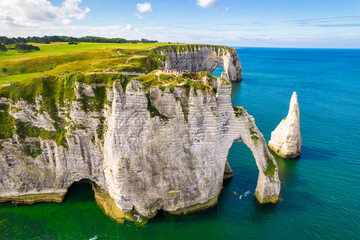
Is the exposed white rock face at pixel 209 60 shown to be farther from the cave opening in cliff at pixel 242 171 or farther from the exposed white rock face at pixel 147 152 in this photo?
the exposed white rock face at pixel 147 152

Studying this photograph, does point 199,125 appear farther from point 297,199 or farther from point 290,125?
point 290,125

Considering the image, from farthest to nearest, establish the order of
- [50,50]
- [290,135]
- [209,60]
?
1. [209,60]
2. [50,50]
3. [290,135]

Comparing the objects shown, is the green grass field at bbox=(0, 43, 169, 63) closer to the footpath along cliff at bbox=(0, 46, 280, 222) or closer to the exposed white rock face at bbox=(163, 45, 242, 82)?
the exposed white rock face at bbox=(163, 45, 242, 82)

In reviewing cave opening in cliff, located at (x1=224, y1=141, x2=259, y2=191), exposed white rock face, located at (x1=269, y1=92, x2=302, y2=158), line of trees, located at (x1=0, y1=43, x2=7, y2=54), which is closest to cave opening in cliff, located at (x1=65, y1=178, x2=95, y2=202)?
cave opening in cliff, located at (x1=224, y1=141, x2=259, y2=191)

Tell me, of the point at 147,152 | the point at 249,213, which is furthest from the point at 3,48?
the point at 249,213

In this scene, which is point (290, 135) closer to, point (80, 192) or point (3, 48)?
point (80, 192)
